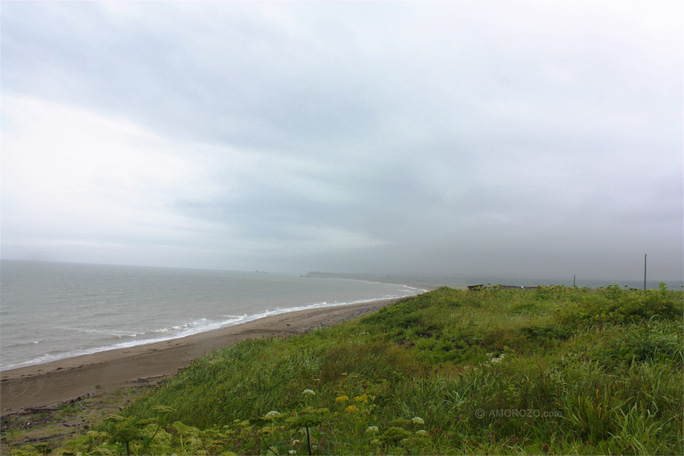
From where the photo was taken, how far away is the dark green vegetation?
3908 millimetres

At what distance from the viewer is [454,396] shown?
522 centimetres

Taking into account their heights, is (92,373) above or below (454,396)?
below

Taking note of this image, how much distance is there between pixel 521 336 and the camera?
904 cm

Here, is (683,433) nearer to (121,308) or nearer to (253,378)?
(253,378)

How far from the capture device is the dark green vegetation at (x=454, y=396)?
3.91 m

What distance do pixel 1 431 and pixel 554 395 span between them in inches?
482

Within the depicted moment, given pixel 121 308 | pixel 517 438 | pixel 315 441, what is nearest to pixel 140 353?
pixel 315 441

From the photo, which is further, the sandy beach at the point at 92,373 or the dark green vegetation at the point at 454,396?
the sandy beach at the point at 92,373

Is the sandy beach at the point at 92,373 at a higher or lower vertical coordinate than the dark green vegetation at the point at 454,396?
lower

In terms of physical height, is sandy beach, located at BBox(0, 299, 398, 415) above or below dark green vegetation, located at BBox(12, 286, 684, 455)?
below

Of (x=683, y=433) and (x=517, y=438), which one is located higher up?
(x=683, y=433)

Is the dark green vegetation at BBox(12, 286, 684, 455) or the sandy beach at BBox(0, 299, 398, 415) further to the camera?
the sandy beach at BBox(0, 299, 398, 415)

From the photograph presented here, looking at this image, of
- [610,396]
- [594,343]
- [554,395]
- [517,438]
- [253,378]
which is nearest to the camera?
[517,438]

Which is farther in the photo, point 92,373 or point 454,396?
point 92,373
